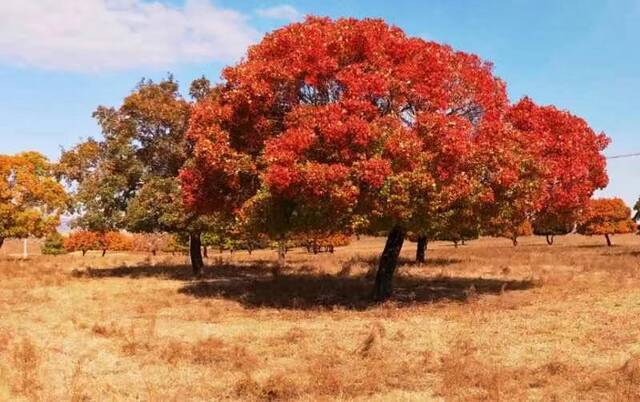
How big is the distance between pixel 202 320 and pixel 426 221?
24.9ft

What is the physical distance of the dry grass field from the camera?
34.5ft

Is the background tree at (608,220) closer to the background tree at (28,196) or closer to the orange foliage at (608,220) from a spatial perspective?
the orange foliage at (608,220)

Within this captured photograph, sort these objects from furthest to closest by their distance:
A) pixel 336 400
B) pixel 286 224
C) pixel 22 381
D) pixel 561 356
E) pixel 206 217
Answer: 1. pixel 206 217
2. pixel 286 224
3. pixel 561 356
4. pixel 22 381
5. pixel 336 400

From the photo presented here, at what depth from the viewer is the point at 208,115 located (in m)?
21.1

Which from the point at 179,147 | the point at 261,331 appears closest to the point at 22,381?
the point at 261,331

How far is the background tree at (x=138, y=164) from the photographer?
105 ft

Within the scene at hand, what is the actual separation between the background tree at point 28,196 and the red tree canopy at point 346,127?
1238 inches

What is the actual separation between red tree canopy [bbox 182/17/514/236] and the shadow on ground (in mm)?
3999

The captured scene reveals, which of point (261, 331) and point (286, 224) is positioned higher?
point (286, 224)

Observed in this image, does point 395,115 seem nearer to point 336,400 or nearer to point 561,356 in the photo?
point 561,356

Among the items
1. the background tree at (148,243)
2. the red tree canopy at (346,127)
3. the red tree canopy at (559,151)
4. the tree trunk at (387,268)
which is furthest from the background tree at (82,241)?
the red tree canopy at (559,151)

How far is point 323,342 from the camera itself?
1471cm

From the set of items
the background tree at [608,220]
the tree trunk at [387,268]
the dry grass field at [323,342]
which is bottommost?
the dry grass field at [323,342]

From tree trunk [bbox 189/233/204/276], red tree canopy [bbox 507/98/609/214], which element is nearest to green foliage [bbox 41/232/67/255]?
tree trunk [bbox 189/233/204/276]
